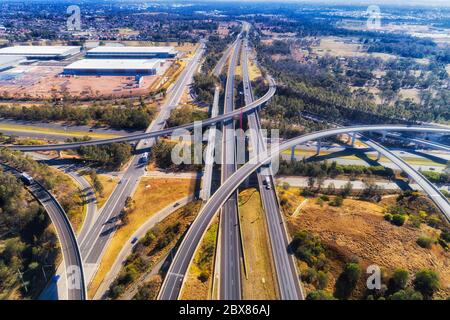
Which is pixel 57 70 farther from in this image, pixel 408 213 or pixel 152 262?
pixel 408 213

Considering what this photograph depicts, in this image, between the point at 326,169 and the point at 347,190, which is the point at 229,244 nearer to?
the point at 347,190

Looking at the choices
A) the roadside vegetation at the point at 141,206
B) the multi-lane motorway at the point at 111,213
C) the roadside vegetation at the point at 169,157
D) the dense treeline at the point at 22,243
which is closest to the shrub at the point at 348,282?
the roadside vegetation at the point at 141,206

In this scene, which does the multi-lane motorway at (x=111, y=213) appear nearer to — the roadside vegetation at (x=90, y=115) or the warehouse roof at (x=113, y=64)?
the roadside vegetation at (x=90, y=115)

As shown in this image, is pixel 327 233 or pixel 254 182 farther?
pixel 254 182

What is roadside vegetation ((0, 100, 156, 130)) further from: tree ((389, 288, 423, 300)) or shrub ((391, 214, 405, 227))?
tree ((389, 288, 423, 300))

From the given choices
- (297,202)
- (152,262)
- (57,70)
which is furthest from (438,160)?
(57,70)

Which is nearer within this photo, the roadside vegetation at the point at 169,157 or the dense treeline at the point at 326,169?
the dense treeline at the point at 326,169

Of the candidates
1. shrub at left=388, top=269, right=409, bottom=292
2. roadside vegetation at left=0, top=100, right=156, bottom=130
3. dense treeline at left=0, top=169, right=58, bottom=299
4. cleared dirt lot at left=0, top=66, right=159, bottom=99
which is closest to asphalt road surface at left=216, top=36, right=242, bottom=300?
shrub at left=388, top=269, right=409, bottom=292
